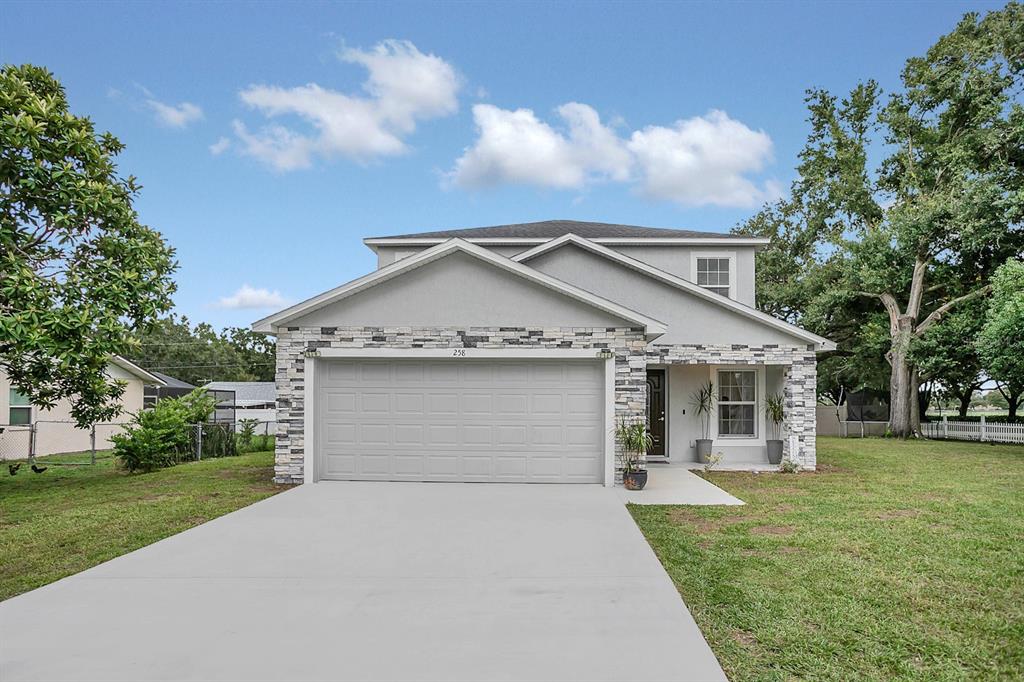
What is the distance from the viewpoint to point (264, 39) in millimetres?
18125

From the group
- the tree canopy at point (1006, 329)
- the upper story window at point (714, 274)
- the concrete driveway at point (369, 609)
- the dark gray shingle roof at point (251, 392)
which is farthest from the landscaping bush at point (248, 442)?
the dark gray shingle roof at point (251, 392)

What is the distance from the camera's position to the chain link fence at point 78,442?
17125 mm

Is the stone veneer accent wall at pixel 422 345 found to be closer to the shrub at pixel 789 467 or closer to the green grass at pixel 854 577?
the green grass at pixel 854 577

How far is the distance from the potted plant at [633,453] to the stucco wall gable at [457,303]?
1.86 metres

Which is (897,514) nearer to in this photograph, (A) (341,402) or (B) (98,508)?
(A) (341,402)

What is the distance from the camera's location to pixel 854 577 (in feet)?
20.3

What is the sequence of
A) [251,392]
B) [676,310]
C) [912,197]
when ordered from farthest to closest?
[251,392], [912,197], [676,310]

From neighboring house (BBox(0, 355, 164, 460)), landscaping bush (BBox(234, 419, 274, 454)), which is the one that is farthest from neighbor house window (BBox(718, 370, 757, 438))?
neighboring house (BBox(0, 355, 164, 460))

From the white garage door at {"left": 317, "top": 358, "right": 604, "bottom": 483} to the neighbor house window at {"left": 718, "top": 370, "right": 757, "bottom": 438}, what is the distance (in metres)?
5.31

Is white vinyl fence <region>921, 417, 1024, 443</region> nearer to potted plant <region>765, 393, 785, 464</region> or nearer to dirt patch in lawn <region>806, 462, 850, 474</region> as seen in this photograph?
dirt patch in lawn <region>806, 462, 850, 474</region>

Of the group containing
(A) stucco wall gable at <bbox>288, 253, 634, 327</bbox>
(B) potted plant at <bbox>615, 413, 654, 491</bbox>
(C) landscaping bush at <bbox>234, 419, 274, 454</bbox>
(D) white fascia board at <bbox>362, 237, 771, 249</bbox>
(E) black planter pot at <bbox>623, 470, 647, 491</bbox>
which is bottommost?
(C) landscaping bush at <bbox>234, 419, 274, 454</bbox>

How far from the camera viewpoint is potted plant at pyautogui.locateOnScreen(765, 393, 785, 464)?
1475cm

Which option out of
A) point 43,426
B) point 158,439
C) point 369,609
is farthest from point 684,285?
point 43,426

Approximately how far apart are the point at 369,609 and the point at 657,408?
1141 cm
